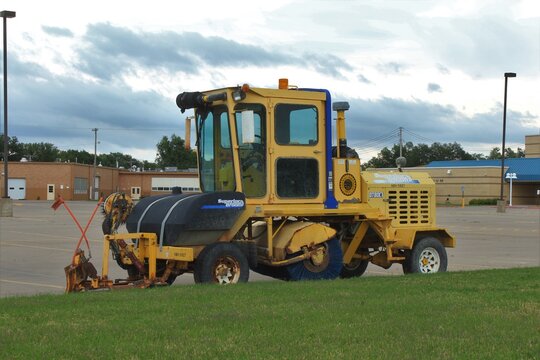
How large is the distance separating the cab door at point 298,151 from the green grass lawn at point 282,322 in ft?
6.38

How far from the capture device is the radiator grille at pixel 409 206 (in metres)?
13.3

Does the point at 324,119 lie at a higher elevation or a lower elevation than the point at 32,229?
higher

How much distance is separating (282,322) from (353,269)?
6748 mm

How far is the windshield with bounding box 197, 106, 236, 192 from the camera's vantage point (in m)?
11.6

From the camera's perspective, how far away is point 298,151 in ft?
38.4

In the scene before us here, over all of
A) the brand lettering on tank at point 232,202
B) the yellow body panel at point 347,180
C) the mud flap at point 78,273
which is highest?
the yellow body panel at point 347,180

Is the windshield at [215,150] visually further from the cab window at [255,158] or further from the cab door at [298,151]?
the cab door at [298,151]

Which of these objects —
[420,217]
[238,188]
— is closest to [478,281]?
[420,217]

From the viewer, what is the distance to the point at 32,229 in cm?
2903

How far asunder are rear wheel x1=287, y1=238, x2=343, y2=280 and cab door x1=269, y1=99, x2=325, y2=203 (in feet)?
2.66

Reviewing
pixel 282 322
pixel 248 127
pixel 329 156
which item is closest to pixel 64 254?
pixel 329 156

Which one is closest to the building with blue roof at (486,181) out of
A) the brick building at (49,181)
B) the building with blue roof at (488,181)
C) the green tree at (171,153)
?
the building with blue roof at (488,181)

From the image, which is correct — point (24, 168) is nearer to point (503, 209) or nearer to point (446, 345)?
point (503, 209)

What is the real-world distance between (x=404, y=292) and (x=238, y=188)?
315 centimetres
